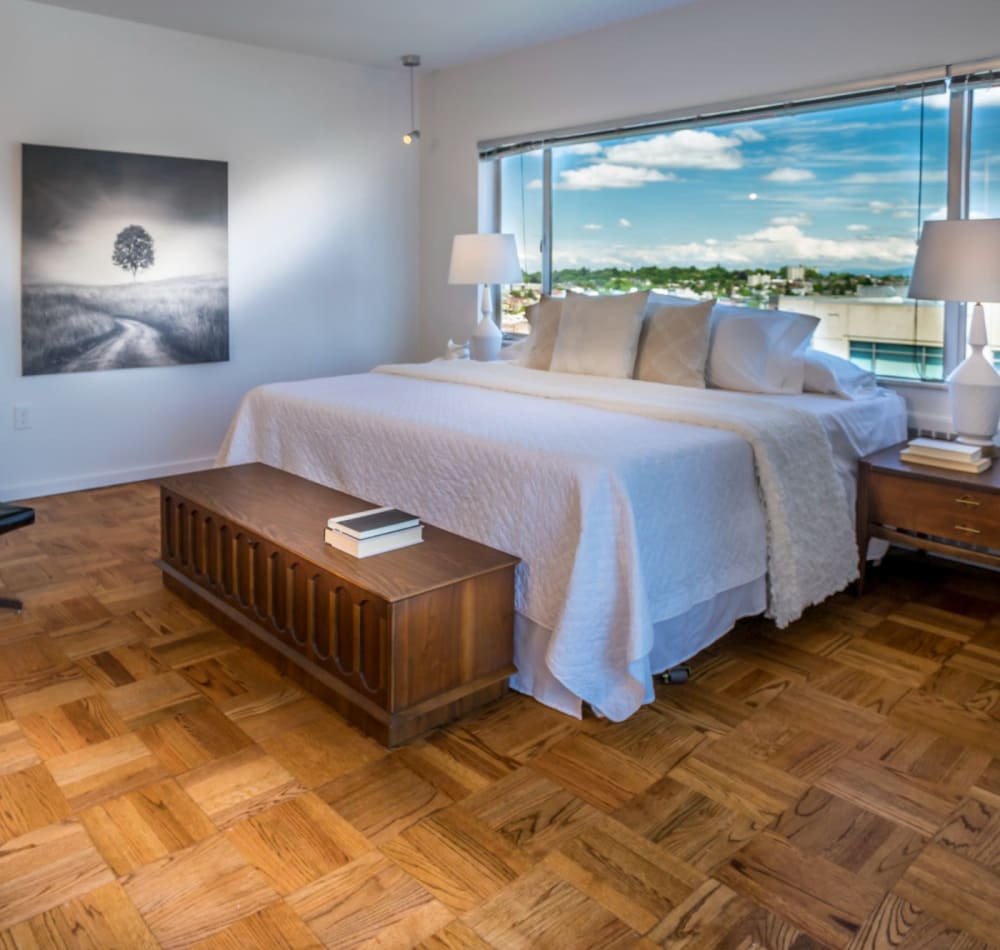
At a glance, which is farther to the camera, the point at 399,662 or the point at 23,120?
the point at 23,120

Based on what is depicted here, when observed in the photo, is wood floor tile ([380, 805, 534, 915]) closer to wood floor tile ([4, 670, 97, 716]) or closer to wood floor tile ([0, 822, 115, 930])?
wood floor tile ([0, 822, 115, 930])

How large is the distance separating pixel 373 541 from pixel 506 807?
2.57 ft

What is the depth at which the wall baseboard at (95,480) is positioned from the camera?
448 cm

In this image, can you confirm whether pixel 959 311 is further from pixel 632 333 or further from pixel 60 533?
pixel 60 533

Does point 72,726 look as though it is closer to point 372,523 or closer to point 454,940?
point 372,523

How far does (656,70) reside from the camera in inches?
173

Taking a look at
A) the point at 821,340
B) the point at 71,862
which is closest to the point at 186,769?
the point at 71,862

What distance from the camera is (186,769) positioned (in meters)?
2.13

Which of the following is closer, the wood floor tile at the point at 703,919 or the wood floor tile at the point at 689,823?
the wood floor tile at the point at 703,919

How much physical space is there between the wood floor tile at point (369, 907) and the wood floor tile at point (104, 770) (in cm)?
59

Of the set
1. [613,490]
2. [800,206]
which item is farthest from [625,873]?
[800,206]

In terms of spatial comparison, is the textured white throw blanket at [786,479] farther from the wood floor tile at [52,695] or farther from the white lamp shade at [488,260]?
the wood floor tile at [52,695]

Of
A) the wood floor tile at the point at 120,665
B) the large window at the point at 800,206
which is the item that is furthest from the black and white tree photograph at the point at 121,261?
the wood floor tile at the point at 120,665

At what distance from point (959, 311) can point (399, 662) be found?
8.81ft
